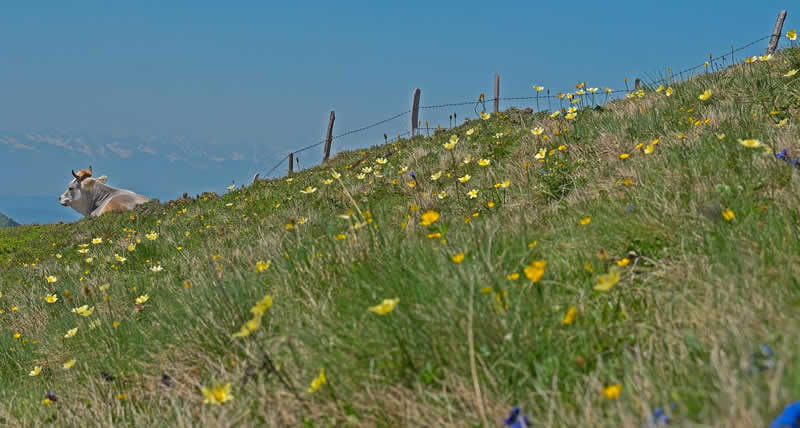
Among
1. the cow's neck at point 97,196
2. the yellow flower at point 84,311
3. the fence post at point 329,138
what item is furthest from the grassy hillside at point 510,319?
the fence post at point 329,138

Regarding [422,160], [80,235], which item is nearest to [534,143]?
[422,160]

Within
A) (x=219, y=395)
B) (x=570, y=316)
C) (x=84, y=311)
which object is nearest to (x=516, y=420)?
(x=570, y=316)

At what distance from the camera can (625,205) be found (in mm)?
4000

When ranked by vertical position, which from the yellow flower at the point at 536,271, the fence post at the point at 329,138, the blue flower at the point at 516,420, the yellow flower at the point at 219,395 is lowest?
the blue flower at the point at 516,420

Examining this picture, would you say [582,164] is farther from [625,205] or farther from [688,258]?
[688,258]

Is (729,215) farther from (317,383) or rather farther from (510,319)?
(317,383)

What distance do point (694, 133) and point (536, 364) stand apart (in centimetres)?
389

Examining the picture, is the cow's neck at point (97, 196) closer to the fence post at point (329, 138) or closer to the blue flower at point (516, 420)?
the fence post at point (329, 138)

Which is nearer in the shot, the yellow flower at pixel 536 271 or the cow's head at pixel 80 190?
the yellow flower at pixel 536 271

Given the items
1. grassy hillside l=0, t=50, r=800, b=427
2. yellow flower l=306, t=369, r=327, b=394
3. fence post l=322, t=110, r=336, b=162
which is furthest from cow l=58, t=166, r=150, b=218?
yellow flower l=306, t=369, r=327, b=394

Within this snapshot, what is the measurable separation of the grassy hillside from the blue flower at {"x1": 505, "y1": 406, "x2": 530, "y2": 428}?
0.08 m

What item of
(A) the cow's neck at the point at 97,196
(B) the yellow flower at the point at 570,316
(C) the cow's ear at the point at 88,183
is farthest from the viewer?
(A) the cow's neck at the point at 97,196

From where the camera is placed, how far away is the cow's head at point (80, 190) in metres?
25.1

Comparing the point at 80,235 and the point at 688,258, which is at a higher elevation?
the point at 80,235
